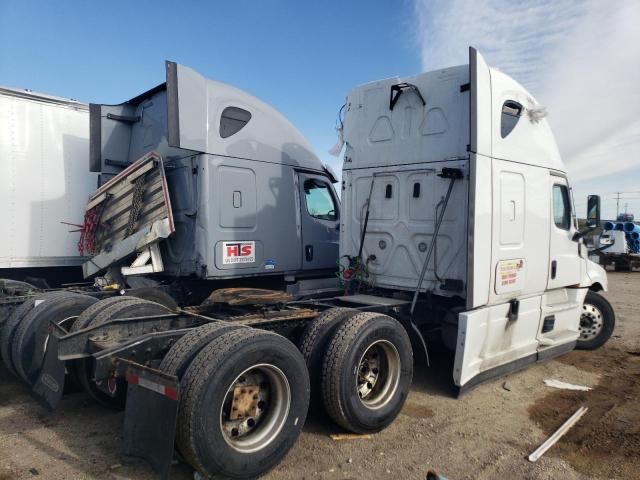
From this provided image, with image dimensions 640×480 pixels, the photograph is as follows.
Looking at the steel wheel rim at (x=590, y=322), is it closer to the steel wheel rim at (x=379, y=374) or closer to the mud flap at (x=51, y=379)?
the steel wheel rim at (x=379, y=374)

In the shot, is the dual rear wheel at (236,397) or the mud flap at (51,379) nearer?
the dual rear wheel at (236,397)

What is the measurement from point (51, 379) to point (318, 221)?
4.70 m

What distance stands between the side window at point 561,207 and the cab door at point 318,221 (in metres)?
3.26

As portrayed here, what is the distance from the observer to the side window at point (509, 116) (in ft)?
18.4

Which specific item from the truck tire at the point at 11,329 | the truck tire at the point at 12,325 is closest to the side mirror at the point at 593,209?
the truck tire at the point at 12,325

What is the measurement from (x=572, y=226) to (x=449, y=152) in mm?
2541

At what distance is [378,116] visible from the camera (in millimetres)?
6102

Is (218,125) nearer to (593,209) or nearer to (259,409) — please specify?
(259,409)

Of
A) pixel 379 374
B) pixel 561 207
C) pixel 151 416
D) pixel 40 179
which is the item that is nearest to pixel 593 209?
pixel 561 207

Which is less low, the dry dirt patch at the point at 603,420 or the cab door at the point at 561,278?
the cab door at the point at 561,278

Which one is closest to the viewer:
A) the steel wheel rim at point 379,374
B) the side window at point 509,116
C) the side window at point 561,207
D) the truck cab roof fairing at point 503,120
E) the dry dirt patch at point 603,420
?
Answer: the dry dirt patch at point 603,420

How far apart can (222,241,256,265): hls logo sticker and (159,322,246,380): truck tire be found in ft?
9.19

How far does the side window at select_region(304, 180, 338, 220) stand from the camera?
7656mm

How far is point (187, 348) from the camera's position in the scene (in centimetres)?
339
